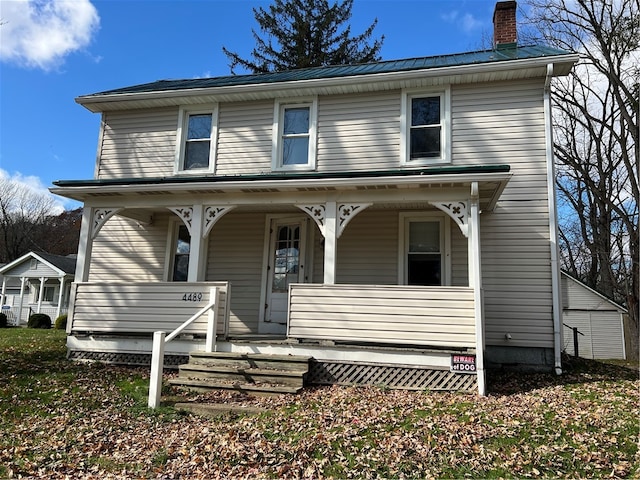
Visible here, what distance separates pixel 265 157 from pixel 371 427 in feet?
22.7

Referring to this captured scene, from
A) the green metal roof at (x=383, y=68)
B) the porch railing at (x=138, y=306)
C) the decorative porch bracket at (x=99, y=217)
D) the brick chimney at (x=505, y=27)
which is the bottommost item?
the porch railing at (x=138, y=306)

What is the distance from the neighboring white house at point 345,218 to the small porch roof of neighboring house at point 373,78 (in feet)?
0.14

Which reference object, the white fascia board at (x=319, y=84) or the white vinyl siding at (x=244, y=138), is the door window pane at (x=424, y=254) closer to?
the white fascia board at (x=319, y=84)

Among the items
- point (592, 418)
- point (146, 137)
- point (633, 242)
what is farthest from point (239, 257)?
point (633, 242)

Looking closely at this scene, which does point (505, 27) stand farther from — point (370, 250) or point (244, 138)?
point (244, 138)

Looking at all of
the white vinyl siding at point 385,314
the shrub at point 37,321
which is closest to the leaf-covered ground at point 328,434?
the white vinyl siding at point 385,314

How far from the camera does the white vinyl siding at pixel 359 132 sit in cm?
984

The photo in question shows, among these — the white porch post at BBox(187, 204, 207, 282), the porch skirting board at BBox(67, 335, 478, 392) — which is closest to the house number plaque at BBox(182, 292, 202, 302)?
the white porch post at BBox(187, 204, 207, 282)

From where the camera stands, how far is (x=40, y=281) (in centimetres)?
2845

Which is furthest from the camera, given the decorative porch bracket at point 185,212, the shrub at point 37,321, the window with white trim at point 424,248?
the shrub at point 37,321

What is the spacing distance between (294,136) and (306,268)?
3.04 metres

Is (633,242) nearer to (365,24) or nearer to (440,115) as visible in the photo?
(440,115)

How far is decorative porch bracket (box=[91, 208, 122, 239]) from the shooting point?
9.05 m

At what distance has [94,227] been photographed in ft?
29.9
